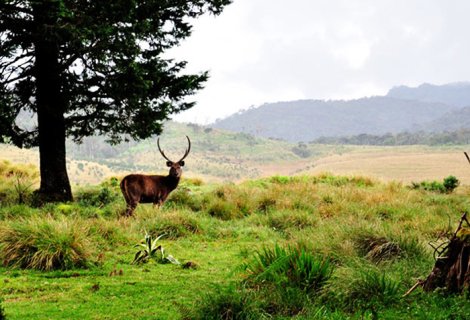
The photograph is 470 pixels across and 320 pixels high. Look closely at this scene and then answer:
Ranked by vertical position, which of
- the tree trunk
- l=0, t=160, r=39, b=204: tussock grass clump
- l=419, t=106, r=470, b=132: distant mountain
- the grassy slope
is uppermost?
l=419, t=106, r=470, b=132: distant mountain

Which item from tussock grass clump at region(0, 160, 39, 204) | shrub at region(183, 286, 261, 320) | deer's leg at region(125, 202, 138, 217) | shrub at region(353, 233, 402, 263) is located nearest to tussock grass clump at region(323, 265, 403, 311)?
shrub at region(183, 286, 261, 320)

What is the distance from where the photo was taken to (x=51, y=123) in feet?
40.6

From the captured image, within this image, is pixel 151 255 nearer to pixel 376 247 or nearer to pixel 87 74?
pixel 376 247

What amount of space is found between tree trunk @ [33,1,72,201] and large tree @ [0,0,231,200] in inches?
0.9

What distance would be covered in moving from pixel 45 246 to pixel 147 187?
15.9 ft

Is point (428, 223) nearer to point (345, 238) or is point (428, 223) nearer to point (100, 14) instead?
point (345, 238)

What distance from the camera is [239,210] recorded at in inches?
480

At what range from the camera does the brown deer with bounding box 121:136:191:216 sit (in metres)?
11.0

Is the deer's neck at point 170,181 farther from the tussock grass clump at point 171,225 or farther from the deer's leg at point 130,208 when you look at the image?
the tussock grass clump at point 171,225

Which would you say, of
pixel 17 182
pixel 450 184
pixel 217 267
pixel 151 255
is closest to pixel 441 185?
pixel 450 184

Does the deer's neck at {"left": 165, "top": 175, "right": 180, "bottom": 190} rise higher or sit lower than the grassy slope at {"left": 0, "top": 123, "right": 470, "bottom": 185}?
higher

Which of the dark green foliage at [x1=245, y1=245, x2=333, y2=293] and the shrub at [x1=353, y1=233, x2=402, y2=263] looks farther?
the shrub at [x1=353, y1=233, x2=402, y2=263]

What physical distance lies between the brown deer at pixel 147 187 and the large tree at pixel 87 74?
5.93 ft

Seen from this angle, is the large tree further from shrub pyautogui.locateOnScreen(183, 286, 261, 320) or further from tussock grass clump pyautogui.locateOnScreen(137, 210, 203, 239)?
shrub pyautogui.locateOnScreen(183, 286, 261, 320)
